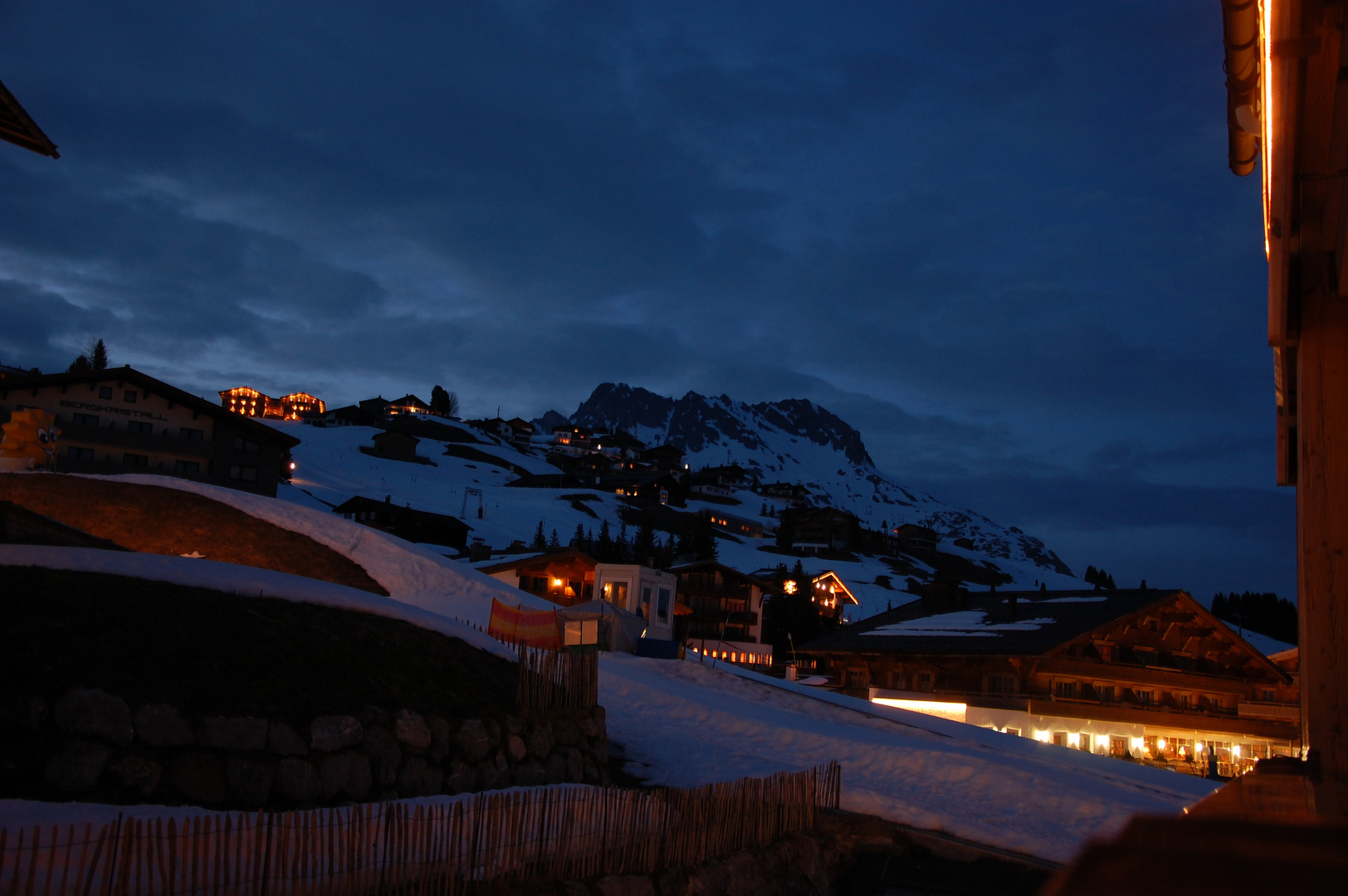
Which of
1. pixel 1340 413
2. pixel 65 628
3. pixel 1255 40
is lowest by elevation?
pixel 65 628

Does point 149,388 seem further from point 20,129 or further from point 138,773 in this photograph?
point 138,773

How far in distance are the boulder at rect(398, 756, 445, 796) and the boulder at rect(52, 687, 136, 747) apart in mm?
3519

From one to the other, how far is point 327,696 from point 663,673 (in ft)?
52.3

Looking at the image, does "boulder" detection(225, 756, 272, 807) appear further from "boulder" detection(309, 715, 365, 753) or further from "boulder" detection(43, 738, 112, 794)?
"boulder" detection(43, 738, 112, 794)

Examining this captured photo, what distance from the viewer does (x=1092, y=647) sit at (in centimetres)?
3569

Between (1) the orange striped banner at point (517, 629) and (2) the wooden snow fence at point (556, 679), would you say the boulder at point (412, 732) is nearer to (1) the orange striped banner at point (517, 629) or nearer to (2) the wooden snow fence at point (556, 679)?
(2) the wooden snow fence at point (556, 679)

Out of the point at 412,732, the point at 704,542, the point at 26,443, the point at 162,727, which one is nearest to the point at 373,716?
the point at 412,732

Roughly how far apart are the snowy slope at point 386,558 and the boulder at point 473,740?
19.8 m

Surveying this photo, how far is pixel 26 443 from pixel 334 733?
31494mm

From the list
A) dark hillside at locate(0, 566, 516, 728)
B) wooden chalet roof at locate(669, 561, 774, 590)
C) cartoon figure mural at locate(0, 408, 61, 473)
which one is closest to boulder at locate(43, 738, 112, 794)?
dark hillside at locate(0, 566, 516, 728)

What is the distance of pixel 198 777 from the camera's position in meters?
9.83

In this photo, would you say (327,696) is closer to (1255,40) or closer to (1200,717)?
(1255,40)

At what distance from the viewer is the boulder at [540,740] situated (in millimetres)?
14557

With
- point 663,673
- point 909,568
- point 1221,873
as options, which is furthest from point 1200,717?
point 909,568
